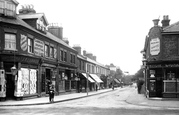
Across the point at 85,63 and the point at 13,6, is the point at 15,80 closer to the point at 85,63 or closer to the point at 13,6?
the point at 13,6

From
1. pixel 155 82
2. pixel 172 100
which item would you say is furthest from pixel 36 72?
pixel 172 100

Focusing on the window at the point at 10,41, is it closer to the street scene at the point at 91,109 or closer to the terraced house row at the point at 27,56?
the terraced house row at the point at 27,56

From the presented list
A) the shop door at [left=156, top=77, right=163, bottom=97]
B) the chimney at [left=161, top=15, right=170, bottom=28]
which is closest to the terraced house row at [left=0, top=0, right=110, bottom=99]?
the shop door at [left=156, top=77, right=163, bottom=97]

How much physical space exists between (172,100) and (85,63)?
27.8 metres

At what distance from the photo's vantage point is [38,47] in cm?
2819

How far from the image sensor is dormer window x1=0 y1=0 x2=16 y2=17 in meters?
24.3

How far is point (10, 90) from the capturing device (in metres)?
24.0

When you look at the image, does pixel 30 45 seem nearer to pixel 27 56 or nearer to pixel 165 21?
pixel 27 56

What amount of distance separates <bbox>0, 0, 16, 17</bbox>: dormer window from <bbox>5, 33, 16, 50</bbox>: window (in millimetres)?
2385

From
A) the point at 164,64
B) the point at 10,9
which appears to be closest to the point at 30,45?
the point at 10,9

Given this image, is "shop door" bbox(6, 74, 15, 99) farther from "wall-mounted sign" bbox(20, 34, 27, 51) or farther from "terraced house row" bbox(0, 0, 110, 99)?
"wall-mounted sign" bbox(20, 34, 27, 51)

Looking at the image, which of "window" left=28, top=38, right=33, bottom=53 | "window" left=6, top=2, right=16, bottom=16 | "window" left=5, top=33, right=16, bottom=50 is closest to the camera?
"window" left=5, top=33, right=16, bottom=50

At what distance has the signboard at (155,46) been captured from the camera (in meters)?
24.9

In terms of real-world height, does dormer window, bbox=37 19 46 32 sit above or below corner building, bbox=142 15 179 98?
above
